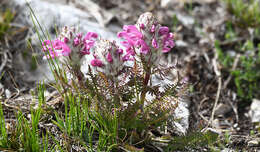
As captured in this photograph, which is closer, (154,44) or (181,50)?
(154,44)

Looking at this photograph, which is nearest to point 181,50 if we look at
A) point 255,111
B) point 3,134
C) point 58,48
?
point 255,111

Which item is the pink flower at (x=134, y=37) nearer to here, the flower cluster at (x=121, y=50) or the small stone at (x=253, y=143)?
the flower cluster at (x=121, y=50)

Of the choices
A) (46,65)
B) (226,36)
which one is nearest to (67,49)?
(46,65)

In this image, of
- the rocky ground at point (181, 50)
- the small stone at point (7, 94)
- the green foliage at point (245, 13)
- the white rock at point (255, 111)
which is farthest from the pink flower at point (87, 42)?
the green foliage at point (245, 13)

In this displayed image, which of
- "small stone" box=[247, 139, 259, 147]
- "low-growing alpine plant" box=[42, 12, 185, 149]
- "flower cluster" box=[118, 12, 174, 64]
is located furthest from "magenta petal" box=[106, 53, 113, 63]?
"small stone" box=[247, 139, 259, 147]

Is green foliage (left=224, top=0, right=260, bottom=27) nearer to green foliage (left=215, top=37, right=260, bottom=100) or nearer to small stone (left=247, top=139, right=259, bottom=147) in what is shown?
green foliage (left=215, top=37, right=260, bottom=100)

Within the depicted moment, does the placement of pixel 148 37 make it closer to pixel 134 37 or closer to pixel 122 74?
pixel 134 37

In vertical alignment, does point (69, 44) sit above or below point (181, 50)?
below
